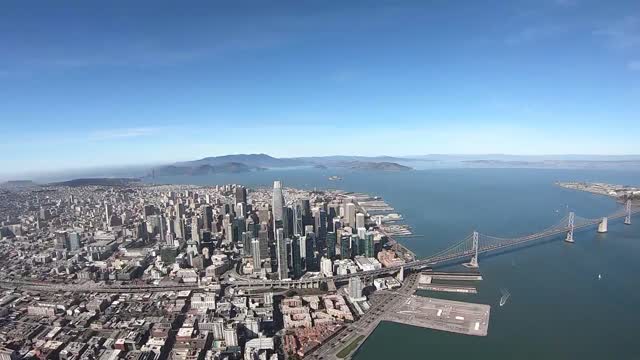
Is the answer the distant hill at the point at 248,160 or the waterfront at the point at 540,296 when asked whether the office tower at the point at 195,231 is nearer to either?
the waterfront at the point at 540,296

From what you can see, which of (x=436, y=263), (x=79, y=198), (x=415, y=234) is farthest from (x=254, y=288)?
(x=79, y=198)

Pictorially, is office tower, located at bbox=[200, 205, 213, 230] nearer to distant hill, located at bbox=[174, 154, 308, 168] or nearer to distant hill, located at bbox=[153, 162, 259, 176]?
distant hill, located at bbox=[153, 162, 259, 176]

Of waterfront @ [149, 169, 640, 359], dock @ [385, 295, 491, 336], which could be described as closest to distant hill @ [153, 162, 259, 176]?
waterfront @ [149, 169, 640, 359]

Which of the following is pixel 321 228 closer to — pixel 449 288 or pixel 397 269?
pixel 397 269

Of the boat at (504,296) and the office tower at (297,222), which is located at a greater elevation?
the office tower at (297,222)

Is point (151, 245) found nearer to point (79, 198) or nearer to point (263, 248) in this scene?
point (263, 248)

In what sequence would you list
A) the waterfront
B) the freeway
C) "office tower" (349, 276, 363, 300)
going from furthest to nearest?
"office tower" (349, 276, 363, 300) → the waterfront → the freeway

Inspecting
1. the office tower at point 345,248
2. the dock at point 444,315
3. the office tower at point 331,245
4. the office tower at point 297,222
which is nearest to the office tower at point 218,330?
the dock at point 444,315

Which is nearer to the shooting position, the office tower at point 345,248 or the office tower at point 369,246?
the office tower at point 345,248

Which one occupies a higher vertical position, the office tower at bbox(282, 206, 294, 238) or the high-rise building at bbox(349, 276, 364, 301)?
the office tower at bbox(282, 206, 294, 238)

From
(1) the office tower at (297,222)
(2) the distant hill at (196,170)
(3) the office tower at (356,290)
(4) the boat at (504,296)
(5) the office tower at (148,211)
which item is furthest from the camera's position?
(2) the distant hill at (196,170)
